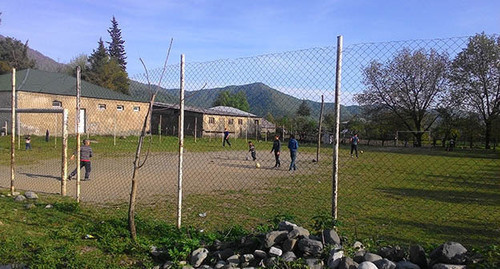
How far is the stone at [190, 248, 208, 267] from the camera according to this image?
4.04 metres

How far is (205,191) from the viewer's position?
10031 millimetres

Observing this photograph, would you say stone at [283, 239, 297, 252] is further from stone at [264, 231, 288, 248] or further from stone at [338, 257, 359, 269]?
stone at [338, 257, 359, 269]

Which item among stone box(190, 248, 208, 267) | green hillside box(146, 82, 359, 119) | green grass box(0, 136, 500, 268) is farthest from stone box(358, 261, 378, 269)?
green hillside box(146, 82, 359, 119)

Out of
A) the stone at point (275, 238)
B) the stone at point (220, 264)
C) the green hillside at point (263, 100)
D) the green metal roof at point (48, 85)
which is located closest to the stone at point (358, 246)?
the stone at point (275, 238)

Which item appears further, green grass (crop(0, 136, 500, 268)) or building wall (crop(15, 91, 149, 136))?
building wall (crop(15, 91, 149, 136))

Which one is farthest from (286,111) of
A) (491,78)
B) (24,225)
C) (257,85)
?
(491,78)

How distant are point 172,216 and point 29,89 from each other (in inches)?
1129

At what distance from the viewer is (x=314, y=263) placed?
11.7 ft

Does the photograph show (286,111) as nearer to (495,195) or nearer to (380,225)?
(380,225)

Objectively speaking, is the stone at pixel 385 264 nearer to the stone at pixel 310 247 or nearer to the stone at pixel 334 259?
the stone at pixel 334 259

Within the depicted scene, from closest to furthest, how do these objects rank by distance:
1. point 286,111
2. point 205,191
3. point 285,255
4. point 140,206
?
point 285,255
point 286,111
point 140,206
point 205,191

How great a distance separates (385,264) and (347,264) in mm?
366

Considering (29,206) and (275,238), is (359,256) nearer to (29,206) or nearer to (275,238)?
(275,238)

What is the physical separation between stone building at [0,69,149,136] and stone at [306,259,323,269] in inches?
939
